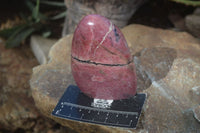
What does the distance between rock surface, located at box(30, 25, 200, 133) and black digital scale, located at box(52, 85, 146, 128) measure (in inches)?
1.3

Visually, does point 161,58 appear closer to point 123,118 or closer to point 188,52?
point 188,52

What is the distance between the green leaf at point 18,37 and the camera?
213cm

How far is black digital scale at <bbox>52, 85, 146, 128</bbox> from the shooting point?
3.72 feet

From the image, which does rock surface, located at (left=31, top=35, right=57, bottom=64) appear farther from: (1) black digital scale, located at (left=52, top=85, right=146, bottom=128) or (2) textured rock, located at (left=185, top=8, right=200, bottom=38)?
(2) textured rock, located at (left=185, top=8, right=200, bottom=38)

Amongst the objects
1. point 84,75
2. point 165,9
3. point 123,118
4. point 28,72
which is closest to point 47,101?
point 84,75

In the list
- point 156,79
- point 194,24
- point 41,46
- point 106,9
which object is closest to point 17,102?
point 41,46

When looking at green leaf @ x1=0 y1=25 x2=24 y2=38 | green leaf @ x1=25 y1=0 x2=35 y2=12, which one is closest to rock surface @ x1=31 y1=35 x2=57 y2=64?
green leaf @ x1=0 y1=25 x2=24 y2=38

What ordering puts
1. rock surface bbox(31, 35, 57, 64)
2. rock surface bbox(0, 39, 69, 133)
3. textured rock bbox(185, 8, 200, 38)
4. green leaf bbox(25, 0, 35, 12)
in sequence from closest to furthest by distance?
rock surface bbox(0, 39, 69, 133) → textured rock bbox(185, 8, 200, 38) → rock surface bbox(31, 35, 57, 64) → green leaf bbox(25, 0, 35, 12)

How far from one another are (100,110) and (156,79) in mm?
389

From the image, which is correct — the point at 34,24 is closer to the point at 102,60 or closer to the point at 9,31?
the point at 9,31

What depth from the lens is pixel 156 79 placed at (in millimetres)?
1388

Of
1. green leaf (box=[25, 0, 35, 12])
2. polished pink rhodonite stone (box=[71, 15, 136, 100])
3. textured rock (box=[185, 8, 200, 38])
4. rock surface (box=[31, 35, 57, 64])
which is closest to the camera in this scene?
polished pink rhodonite stone (box=[71, 15, 136, 100])

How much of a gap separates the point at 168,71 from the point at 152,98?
0.24 meters

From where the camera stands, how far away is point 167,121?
3.77ft
